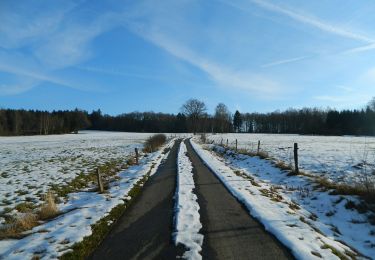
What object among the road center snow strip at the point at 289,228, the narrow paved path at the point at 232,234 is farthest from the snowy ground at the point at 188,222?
the road center snow strip at the point at 289,228

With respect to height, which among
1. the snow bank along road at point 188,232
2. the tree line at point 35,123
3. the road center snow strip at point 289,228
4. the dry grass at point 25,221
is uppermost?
the tree line at point 35,123

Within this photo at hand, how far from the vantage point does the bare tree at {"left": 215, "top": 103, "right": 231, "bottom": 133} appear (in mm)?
140125

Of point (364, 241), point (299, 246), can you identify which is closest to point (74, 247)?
point (299, 246)

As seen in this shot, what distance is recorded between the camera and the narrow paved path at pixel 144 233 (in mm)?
7113

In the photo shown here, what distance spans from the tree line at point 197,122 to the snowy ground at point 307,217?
10058 cm

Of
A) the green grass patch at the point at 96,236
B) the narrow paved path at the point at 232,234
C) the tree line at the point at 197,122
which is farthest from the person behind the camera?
the tree line at the point at 197,122

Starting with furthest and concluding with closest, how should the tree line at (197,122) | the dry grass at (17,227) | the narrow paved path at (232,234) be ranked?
the tree line at (197,122) → the dry grass at (17,227) → the narrow paved path at (232,234)

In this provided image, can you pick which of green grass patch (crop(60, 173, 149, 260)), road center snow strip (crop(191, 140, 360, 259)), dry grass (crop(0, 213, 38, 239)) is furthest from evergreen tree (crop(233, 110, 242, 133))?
dry grass (crop(0, 213, 38, 239))

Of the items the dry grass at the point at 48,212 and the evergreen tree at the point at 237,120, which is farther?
the evergreen tree at the point at 237,120

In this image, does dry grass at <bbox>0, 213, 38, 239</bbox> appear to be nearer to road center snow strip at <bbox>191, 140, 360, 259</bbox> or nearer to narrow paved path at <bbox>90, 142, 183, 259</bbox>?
narrow paved path at <bbox>90, 142, 183, 259</bbox>

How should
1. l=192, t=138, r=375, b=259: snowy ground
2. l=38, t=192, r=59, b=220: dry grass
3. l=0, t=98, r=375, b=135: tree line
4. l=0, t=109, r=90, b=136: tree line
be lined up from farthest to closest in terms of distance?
l=0, t=109, r=90, b=136: tree line, l=0, t=98, r=375, b=135: tree line, l=38, t=192, r=59, b=220: dry grass, l=192, t=138, r=375, b=259: snowy ground

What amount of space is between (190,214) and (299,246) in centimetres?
371

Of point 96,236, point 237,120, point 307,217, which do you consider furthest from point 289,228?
point 237,120

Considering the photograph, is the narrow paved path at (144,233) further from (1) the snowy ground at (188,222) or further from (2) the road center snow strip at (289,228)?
(2) the road center snow strip at (289,228)
